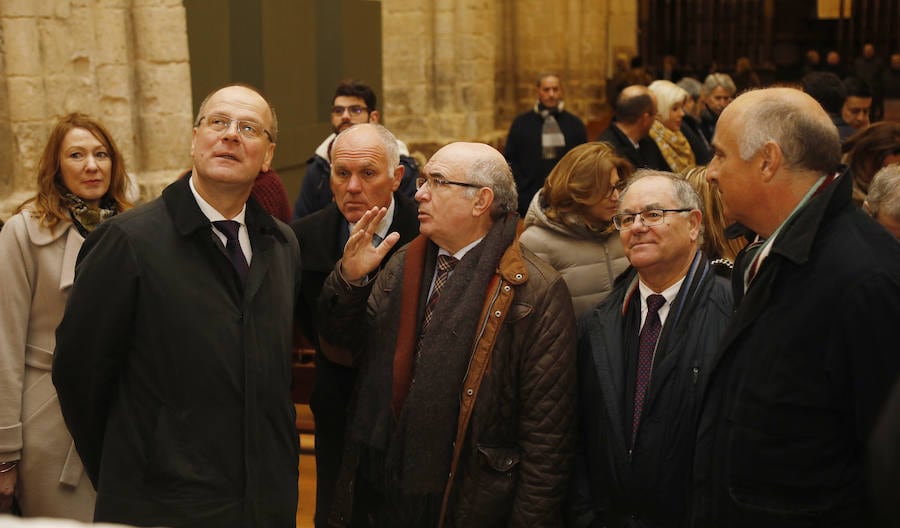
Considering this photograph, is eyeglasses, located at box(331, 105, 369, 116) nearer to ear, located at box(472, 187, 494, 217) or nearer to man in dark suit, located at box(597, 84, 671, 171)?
man in dark suit, located at box(597, 84, 671, 171)

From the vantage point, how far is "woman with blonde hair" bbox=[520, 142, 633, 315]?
3.53 meters

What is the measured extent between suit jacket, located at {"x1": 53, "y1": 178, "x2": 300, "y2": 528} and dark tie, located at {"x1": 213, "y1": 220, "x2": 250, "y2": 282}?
60mm

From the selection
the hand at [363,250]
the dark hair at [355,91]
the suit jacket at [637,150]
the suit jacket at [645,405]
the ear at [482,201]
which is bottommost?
the suit jacket at [645,405]

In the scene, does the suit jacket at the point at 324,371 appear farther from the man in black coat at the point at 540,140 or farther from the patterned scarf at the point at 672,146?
the man in black coat at the point at 540,140

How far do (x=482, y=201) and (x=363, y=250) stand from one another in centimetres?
38

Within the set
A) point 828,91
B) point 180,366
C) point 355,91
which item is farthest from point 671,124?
point 180,366

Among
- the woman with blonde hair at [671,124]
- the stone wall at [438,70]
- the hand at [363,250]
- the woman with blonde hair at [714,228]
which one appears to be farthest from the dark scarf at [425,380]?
the stone wall at [438,70]

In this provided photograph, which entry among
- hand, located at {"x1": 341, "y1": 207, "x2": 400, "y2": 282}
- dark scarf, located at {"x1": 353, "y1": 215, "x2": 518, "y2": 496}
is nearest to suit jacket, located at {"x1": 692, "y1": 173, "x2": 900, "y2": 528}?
dark scarf, located at {"x1": 353, "y1": 215, "x2": 518, "y2": 496}

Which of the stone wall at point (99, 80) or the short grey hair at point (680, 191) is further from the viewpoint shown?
the stone wall at point (99, 80)

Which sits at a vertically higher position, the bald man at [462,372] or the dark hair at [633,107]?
the dark hair at [633,107]

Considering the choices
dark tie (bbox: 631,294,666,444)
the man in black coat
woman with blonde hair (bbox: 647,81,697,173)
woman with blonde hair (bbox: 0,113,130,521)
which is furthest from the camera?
the man in black coat

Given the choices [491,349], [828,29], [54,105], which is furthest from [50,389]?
[828,29]

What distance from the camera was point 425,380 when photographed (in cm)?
291

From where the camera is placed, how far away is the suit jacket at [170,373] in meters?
2.55
